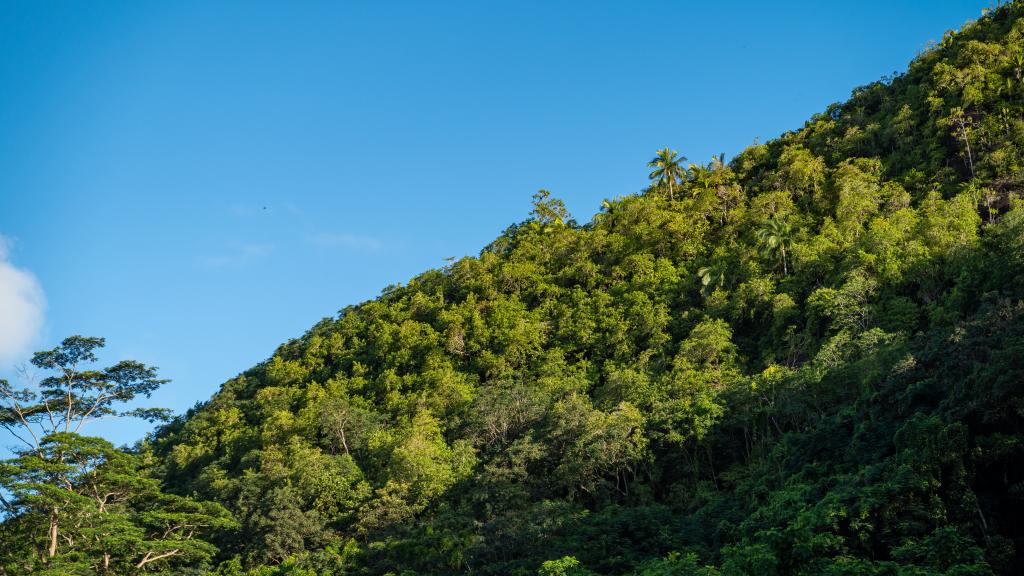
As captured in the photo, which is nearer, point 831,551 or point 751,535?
point 831,551

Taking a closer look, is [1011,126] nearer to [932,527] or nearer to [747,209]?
[747,209]

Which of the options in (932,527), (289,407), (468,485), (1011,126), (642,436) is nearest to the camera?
(932,527)

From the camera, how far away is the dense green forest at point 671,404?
2027cm

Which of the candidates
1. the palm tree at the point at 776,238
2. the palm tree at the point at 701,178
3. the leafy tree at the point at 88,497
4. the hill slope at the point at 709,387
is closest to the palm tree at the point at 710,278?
the hill slope at the point at 709,387

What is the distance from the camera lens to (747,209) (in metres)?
53.3

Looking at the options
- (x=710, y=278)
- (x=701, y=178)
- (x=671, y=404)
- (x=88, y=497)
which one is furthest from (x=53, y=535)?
(x=701, y=178)

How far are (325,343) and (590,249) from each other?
22.2m

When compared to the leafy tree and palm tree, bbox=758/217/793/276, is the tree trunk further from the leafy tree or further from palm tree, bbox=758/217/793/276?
palm tree, bbox=758/217/793/276

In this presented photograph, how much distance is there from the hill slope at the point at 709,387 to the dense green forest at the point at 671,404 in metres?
0.15

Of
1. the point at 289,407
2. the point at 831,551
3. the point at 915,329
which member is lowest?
the point at 831,551

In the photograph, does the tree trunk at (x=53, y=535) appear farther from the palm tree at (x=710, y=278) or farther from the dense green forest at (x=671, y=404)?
the palm tree at (x=710, y=278)

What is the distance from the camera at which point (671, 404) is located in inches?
1272

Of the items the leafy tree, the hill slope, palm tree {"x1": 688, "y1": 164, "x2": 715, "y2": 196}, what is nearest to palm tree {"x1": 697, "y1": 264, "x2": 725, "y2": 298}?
the hill slope

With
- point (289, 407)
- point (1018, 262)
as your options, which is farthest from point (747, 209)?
point (289, 407)
